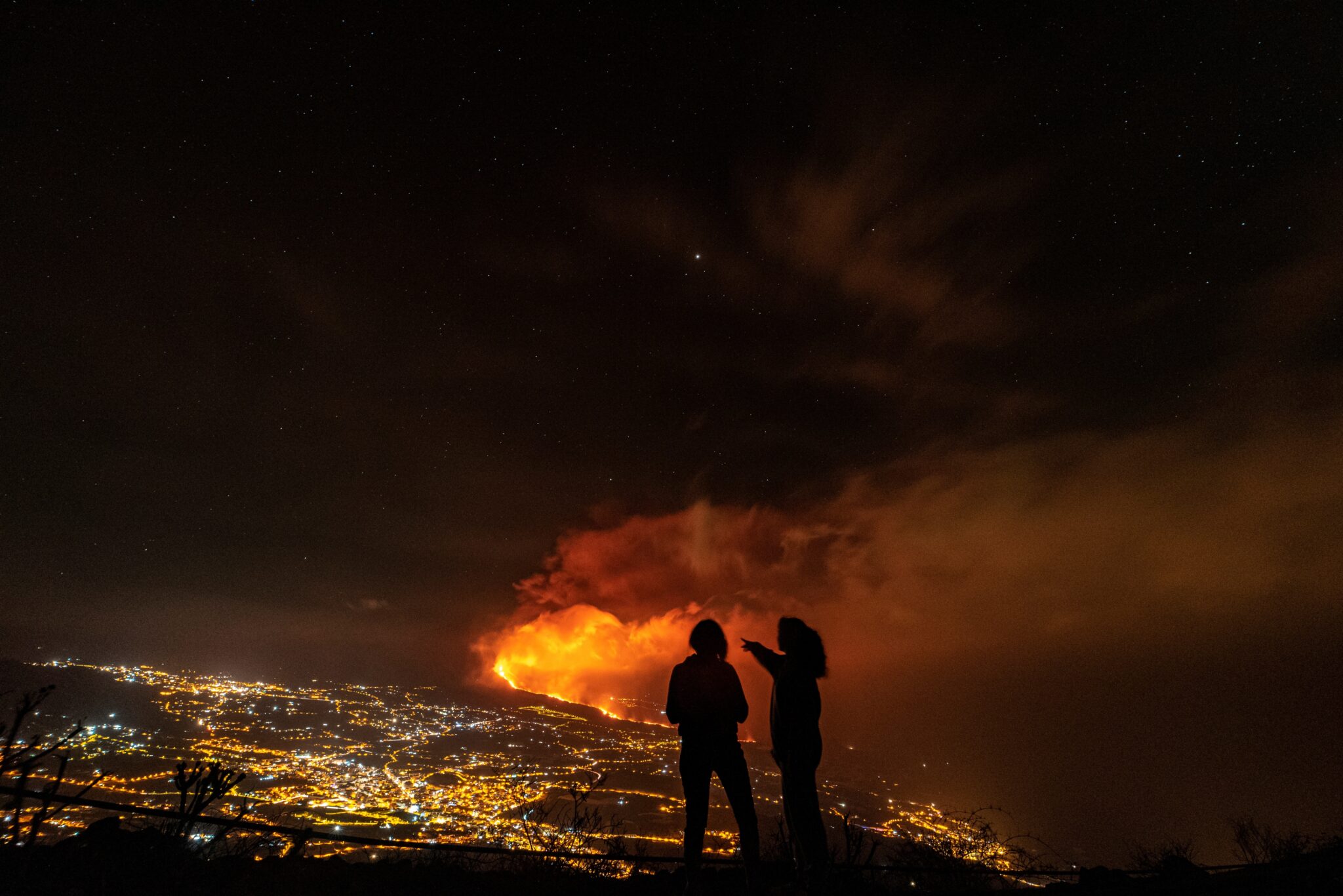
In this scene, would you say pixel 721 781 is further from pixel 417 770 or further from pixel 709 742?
pixel 417 770

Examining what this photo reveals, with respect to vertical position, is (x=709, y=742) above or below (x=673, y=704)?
below

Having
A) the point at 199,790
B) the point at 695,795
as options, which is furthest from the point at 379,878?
the point at 695,795

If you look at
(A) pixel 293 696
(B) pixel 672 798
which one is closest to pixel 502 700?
(A) pixel 293 696

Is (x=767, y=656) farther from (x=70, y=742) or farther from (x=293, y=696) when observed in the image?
(x=293, y=696)

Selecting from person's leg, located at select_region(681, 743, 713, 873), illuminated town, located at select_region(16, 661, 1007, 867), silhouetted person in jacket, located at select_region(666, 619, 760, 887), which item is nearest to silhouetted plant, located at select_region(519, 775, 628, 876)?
illuminated town, located at select_region(16, 661, 1007, 867)

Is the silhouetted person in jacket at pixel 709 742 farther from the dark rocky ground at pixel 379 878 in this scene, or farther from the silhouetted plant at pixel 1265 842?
the silhouetted plant at pixel 1265 842

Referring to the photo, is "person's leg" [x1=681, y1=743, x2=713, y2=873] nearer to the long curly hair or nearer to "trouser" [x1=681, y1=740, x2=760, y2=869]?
"trouser" [x1=681, y1=740, x2=760, y2=869]

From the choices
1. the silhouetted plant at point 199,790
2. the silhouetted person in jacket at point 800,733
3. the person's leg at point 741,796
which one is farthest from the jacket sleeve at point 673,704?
the silhouetted plant at point 199,790
